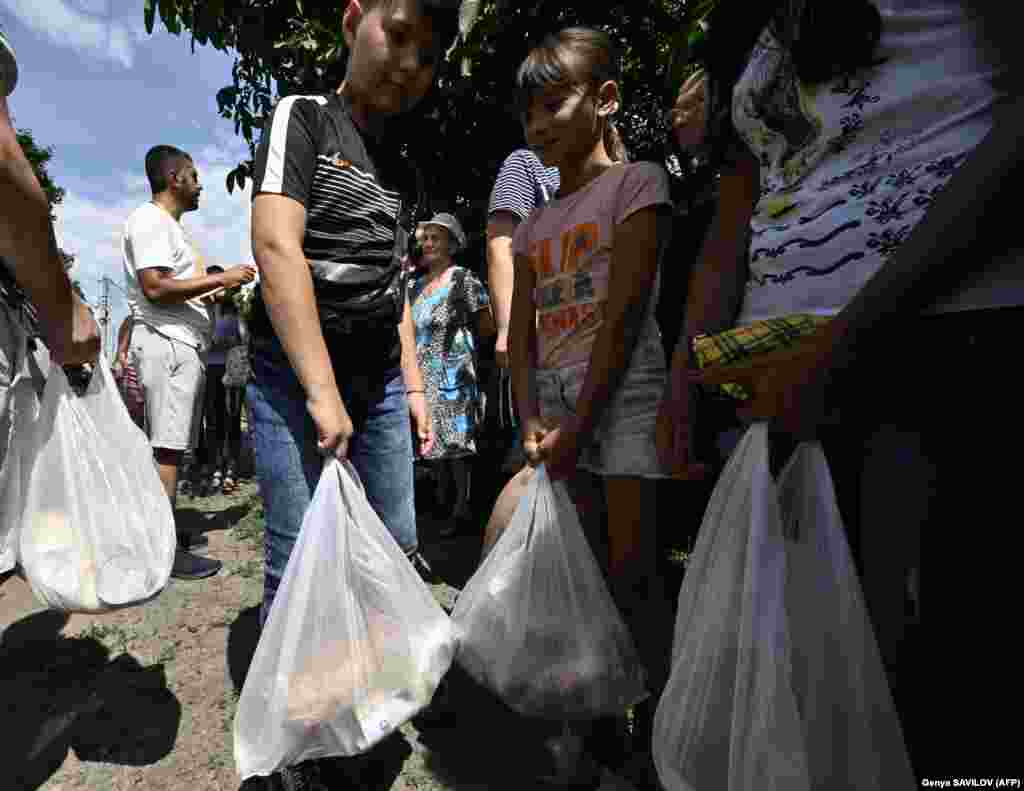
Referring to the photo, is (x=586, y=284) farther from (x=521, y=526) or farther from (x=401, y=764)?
(x=401, y=764)

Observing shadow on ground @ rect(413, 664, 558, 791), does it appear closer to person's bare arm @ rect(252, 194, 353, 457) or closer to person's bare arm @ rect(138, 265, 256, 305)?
person's bare arm @ rect(252, 194, 353, 457)

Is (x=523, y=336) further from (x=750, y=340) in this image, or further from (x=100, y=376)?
(x=100, y=376)

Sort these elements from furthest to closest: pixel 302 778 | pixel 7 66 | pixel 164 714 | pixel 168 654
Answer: pixel 168 654 → pixel 164 714 → pixel 302 778 → pixel 7 66

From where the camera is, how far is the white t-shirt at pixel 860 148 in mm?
851

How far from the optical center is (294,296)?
1.27 m

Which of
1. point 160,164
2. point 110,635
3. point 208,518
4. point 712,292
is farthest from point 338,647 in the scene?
point 208,518

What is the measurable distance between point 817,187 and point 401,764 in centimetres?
173

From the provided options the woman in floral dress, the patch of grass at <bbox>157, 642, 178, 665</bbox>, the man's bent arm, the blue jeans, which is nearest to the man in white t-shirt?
the patch of grass at <bbox>157, 642, 178, 665</bbox>

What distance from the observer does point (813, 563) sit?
3.01 feet

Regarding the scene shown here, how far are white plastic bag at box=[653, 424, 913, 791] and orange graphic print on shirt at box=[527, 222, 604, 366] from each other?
0.63 metres

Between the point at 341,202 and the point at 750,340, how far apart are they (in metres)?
0.98

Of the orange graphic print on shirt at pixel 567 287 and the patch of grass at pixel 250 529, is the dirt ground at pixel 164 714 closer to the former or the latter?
the patch of grass at pixel 250 529

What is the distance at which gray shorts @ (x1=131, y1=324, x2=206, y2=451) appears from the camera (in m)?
3.00

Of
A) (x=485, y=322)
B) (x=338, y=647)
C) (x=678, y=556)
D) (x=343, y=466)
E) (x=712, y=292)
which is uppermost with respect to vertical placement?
(x=485, y=322)
